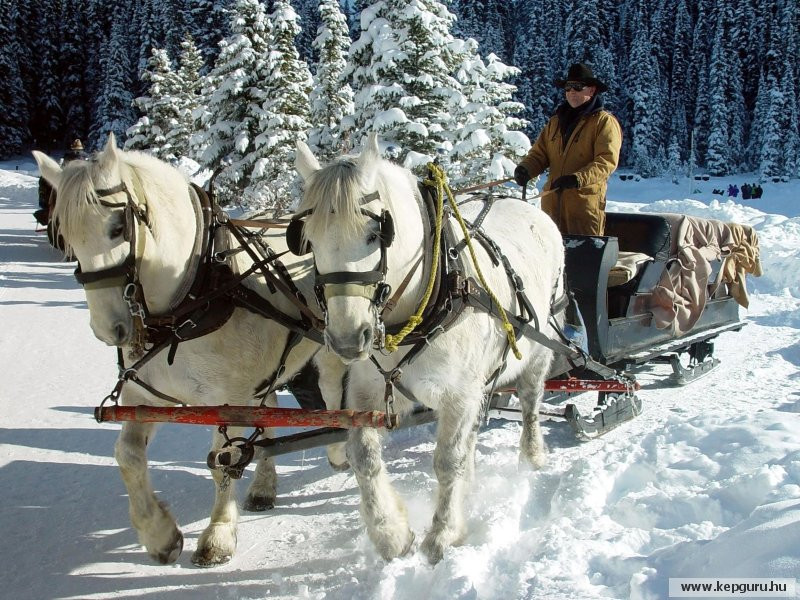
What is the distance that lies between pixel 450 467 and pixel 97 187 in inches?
87.5

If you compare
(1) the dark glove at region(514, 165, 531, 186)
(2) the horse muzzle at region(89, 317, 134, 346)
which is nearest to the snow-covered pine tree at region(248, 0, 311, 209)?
(1) the dark glove at region(514, 165, 531, 186)

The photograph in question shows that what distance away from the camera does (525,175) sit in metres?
5.70

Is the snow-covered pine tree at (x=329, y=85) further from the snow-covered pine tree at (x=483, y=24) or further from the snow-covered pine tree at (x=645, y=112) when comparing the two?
the snow-covered pine tree at (x=483, y=24)

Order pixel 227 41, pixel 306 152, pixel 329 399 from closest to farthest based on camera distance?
pixel 306 152 → pixel 329 399 → pixel 227 41

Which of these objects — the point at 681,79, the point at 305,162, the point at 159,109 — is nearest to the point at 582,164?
the point at 305,162

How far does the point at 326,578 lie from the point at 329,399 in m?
0.94

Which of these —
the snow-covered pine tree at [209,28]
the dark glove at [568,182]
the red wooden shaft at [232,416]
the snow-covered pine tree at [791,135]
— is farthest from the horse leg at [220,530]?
the snow-covered pine tree at [791,135]

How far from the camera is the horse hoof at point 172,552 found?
3.34 m

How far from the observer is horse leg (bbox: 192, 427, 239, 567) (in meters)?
3.43

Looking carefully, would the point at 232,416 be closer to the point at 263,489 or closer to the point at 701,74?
the point at 263,489

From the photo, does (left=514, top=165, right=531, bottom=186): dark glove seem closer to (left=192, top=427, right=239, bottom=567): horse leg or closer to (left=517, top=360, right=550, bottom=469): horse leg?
(left=517, top=360, right=550, bottom=469): horse leg

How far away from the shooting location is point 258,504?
418 cm

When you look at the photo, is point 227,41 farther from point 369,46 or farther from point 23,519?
point 23,519

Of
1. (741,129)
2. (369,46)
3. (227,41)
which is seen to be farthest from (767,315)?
(741,129)
